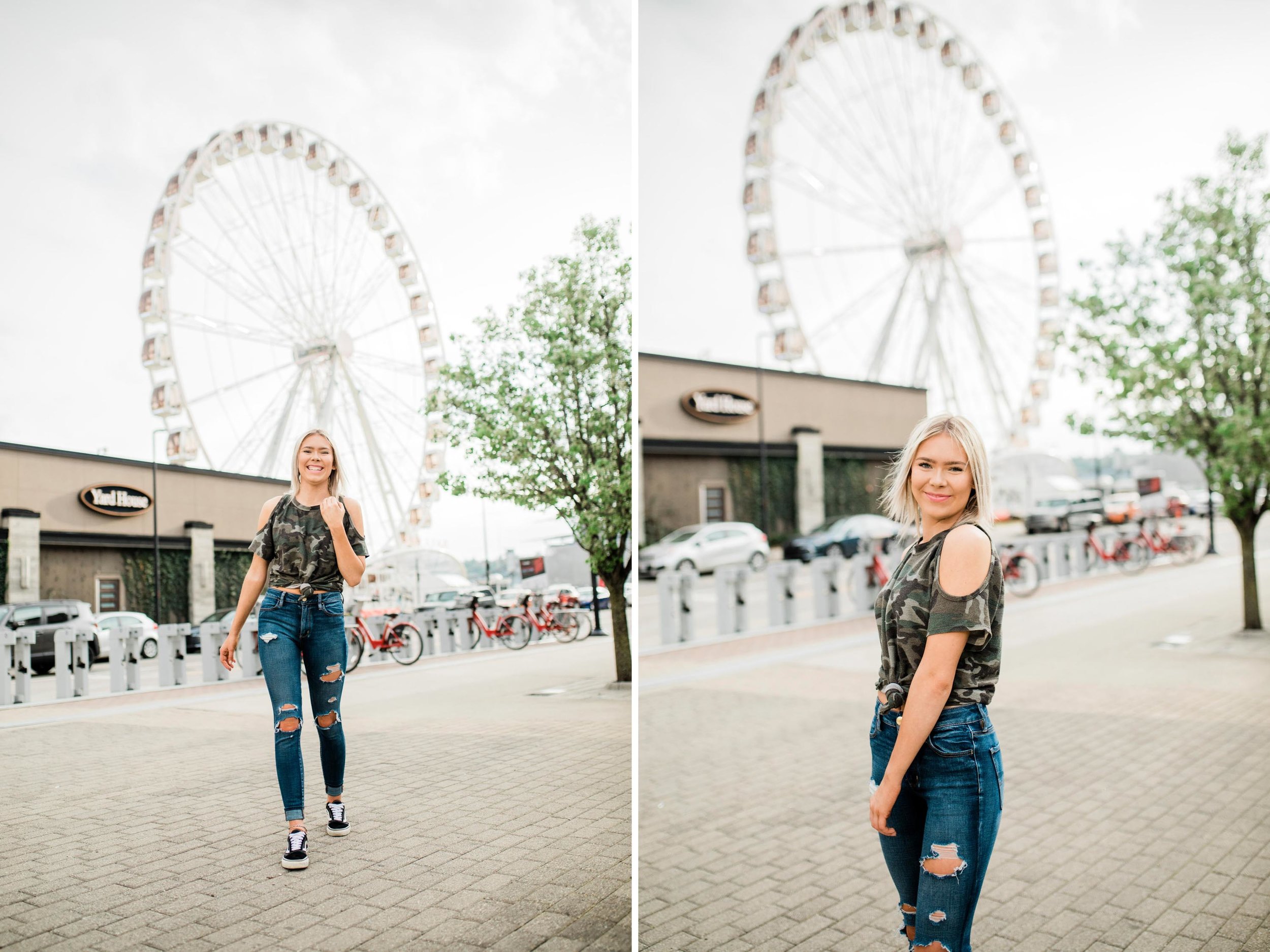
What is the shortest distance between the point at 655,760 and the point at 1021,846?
2.38 meters

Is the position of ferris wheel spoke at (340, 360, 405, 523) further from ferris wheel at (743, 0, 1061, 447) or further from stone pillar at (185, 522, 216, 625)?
ferris wheel at (743, 0, 1061, 447)

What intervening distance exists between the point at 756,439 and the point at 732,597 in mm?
1830

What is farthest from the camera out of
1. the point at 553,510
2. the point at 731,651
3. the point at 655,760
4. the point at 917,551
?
the point at 731,651

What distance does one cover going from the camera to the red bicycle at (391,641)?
2.40m

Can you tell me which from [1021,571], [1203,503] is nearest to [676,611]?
[1021,571]

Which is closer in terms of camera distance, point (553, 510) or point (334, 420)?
point (334, 420)

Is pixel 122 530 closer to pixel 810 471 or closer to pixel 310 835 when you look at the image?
pixel 310 835

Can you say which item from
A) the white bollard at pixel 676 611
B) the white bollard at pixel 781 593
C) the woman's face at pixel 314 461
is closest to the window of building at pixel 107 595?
the woman's face at pixel 314 461

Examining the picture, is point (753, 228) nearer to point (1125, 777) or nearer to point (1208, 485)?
point (1208, 485)

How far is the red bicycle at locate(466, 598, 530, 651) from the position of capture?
2.82 m

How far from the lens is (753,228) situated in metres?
6.45

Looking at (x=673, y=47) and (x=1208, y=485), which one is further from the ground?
(x=673, y=47)

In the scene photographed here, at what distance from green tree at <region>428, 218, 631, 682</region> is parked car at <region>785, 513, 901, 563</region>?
8.50 ft

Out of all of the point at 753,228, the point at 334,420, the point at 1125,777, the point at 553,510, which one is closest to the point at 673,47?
the point at 753,228
